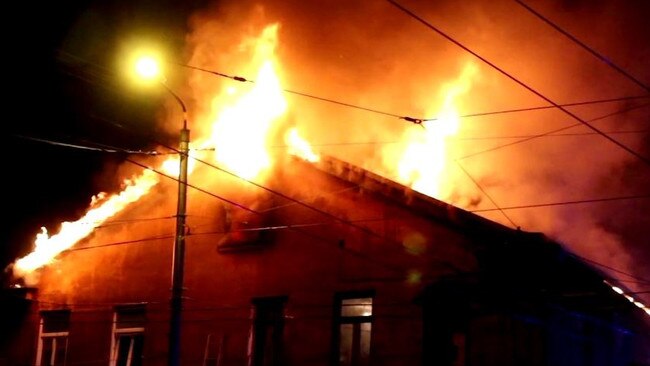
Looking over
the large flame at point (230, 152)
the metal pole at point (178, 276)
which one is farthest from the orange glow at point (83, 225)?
the metal pole at point (178, 276)

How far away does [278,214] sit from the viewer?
18469 millimetres

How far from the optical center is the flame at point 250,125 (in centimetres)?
1952

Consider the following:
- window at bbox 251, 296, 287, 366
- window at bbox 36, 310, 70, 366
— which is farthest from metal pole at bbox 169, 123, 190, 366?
window at bbox 36, 310, 70, 366

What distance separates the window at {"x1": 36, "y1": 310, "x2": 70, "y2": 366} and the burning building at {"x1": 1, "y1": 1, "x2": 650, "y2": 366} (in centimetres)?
5

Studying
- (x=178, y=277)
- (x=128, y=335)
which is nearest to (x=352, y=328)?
(x=178, y=277)

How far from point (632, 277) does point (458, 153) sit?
606cm

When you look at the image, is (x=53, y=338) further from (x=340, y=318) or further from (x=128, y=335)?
(x=340, y=318)

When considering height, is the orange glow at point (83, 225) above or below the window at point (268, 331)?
above

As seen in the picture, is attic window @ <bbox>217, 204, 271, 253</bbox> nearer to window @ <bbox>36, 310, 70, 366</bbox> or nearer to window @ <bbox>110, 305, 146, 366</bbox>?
window @ <bbox>110, 305, 146, 366</bbox>

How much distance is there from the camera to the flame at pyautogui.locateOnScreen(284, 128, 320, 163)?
18.4 meters

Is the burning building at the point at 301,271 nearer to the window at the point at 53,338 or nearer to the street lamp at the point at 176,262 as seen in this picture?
the window at the point at 53,338

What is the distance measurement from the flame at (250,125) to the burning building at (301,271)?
0.04 metres

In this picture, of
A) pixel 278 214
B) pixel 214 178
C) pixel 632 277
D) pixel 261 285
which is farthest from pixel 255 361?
pixel 632 277

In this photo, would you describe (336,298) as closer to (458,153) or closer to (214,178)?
(214,178)
